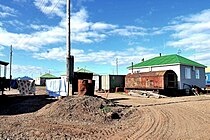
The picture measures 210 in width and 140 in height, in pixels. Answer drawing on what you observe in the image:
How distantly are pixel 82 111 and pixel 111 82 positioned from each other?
88.6 ft

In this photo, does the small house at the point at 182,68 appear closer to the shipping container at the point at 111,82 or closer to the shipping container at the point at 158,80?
the shipping container at the point at 158,80

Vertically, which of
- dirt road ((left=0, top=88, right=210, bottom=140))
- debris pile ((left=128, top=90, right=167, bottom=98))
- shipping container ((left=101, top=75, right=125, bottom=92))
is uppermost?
shipping container ((left=101, top=75, right=125, bottom=92))

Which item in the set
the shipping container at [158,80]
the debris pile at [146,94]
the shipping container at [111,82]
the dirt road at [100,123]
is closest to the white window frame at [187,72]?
the shipping container at [158,80]

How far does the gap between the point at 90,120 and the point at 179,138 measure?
15.9ft

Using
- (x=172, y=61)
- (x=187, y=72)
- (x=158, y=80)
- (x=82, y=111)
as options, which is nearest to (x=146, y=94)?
(x=158, y=80)

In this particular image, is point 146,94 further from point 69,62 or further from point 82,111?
point 82,111

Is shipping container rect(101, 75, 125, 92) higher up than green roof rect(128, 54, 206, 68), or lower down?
lower down

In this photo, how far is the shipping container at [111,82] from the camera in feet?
133

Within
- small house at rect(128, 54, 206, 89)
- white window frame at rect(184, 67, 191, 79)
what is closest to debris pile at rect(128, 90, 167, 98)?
small house at rect(128, 54, 206, 89)

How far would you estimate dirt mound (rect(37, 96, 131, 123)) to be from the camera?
516 inches

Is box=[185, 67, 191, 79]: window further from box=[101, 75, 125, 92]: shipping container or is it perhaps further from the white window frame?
box=[101, 75, 125, 92]: shipping container

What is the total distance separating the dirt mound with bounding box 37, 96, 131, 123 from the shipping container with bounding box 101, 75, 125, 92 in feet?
81.3

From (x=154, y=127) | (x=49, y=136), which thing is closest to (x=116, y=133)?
(x=154, y=127)

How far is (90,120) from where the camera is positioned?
12.8m
